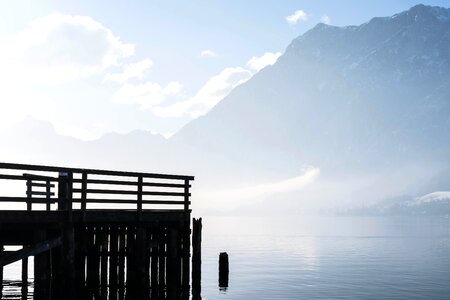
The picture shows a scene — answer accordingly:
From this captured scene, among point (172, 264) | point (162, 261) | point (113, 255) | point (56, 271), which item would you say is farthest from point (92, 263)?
point (172, 264)

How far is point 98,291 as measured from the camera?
22.6m

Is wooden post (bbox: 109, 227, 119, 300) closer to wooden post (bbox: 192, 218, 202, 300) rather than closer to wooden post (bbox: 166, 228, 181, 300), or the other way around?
wooden post (bbox: 166, 228, 181, 300)

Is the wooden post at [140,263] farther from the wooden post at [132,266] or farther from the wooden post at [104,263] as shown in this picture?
the wooden post at [104,263]

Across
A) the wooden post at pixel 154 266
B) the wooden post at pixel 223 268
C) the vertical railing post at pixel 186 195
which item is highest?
the vertical railing post at pixel 186 195

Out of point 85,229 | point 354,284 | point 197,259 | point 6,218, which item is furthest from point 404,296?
point 6,218

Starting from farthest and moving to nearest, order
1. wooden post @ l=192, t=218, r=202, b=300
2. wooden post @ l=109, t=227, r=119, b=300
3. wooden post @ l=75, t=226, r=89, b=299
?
wooden post @ l=192, t=218, r=202, b=300 → wooden post @ l=109, t=227, r=119, b=300 → wooden post @ l=75, t=226, r=89, b=299

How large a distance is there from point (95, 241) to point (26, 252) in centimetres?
294

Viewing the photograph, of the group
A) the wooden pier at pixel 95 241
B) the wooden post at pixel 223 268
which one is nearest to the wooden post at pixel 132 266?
the wooden pier at pixel 95 241

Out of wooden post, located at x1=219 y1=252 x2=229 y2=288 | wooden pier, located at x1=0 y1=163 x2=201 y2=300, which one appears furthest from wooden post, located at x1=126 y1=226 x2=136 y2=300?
wooden post, located at x1=219 y1=252 x2=229 y2=288

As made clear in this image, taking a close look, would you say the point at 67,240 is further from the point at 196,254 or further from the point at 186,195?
the point at 196,254

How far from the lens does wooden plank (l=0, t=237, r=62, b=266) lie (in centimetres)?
2000

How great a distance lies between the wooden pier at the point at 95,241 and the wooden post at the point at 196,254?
0.90ft

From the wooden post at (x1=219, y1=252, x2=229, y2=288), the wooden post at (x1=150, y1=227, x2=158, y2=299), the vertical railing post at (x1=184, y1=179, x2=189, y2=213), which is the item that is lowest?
the wooden post at (x1=219, y1=252, x2=229, y2=288)

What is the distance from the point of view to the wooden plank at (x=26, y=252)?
65.6 ft
